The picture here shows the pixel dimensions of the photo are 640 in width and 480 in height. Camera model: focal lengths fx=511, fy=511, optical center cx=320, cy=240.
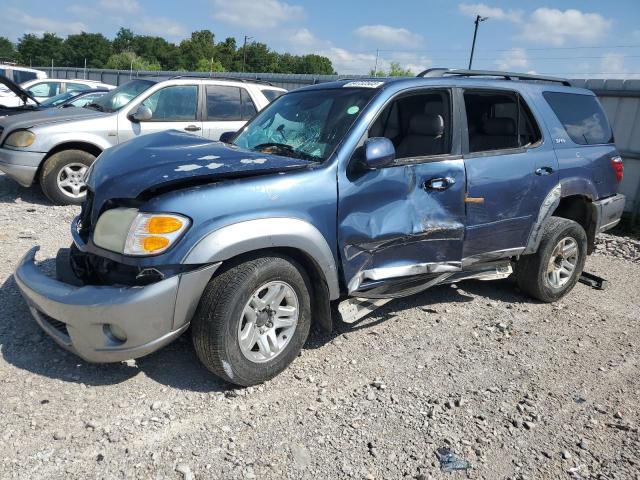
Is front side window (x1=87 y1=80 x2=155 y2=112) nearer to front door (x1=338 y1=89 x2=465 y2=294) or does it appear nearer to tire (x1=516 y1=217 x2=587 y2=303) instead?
front door (x1=338 y1=89 x2=465 y2=294)

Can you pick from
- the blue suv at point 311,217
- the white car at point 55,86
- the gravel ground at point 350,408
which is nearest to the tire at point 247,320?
the blue suv at point 311,217

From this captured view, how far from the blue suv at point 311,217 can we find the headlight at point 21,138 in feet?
11.8

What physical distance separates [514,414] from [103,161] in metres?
3.04

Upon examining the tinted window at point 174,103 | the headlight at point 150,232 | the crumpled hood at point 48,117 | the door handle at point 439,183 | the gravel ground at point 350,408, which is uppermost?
the tinted window at point 174,103

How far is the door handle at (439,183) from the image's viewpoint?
3.61 m

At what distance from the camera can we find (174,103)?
7.33 meters

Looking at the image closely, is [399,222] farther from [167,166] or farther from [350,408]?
[167,166]

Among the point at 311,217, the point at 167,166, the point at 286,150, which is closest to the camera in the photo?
the point at 167,166

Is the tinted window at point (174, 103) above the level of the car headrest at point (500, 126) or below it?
above

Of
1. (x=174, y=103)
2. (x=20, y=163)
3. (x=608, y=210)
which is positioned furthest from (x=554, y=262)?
(x=20, y=163)

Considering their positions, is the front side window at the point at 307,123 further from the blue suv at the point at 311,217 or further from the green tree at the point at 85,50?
the green tree at the point at 85,50

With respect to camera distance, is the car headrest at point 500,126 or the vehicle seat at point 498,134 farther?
the car headrest at point 500,126

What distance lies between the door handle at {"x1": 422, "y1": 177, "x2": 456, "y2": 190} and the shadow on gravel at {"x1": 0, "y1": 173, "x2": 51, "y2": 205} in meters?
5.58

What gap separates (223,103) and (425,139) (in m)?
4.58
